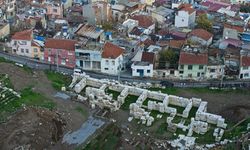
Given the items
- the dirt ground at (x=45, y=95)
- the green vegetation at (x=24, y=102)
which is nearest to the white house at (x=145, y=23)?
the dirt ground at (x=45, y=95)

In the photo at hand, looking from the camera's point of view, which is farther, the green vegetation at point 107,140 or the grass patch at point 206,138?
the grass patch at point 206,138

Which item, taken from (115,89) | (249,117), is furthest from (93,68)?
(249,117)

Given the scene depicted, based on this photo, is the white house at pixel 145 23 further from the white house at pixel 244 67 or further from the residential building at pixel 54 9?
the white house at pixel 244 67

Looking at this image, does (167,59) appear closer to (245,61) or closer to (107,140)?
(245,61)

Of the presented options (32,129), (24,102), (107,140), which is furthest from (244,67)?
(32,129)

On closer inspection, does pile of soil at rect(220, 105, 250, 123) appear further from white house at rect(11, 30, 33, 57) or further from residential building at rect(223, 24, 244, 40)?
white house at rect(11, 30, 33, 57)

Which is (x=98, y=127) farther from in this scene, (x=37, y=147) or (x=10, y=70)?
(x=10, y=70)
